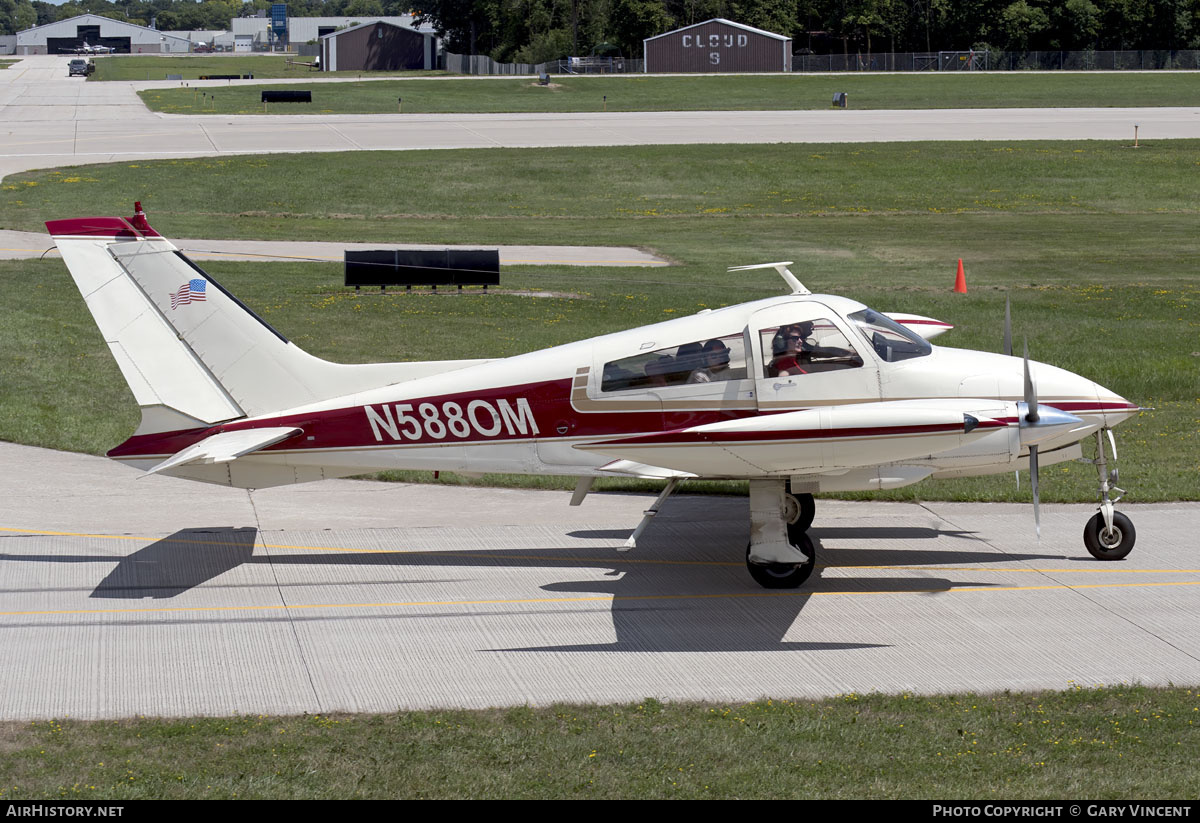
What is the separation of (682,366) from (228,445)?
4501 mm

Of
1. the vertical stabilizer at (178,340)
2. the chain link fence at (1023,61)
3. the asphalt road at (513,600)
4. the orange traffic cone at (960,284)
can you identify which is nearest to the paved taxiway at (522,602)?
the asphalt road at (513,600)

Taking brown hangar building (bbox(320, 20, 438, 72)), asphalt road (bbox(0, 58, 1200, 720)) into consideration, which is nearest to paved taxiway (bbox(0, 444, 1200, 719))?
asphalt road (bbox(0, 58, 1200, 720))

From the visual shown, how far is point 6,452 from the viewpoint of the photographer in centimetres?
1675

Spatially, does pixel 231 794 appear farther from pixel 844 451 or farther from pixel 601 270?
pixel 601 270

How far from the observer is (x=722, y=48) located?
10038cm

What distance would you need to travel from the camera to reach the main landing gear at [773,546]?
11977mm

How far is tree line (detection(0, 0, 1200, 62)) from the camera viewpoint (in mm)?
104125

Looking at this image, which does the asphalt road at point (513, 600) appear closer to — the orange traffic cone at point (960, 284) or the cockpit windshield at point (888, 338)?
the cockpit windshield at point (888, 338)

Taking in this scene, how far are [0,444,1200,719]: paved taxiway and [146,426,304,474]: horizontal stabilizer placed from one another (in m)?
1.33

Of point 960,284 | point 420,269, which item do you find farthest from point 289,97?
point 960,284

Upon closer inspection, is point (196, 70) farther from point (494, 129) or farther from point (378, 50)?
point (494, 129)

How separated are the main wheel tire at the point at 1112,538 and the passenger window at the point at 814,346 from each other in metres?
3.21

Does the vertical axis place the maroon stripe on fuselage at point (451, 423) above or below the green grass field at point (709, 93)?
below

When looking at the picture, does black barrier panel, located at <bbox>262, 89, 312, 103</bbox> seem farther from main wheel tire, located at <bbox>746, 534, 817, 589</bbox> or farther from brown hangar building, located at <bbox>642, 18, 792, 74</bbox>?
main wheel tire, located at <bbox>746, 534, 817, 589</bbox>
